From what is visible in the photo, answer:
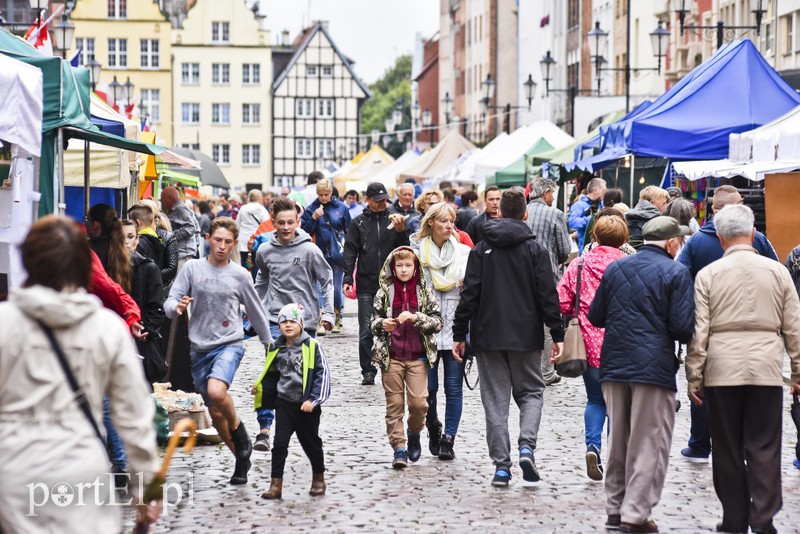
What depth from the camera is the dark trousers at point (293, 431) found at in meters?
9.30

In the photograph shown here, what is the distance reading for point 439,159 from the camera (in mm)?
44656

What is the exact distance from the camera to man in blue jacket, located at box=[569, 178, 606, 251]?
1814cm

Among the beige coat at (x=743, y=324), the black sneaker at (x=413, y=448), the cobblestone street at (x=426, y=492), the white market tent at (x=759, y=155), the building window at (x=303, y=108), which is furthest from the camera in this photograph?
the building window at (x=303, y=108)

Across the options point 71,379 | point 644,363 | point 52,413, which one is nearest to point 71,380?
point 71,379

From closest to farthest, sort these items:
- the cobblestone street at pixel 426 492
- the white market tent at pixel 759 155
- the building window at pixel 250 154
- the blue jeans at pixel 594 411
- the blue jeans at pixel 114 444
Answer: the cobblestone street at pixel 426 492
the blue jeans at pixel 114 444
the blue jeans at pixel 594 411
the white market tent at pixel 759 155
the building window at pixel 250 154

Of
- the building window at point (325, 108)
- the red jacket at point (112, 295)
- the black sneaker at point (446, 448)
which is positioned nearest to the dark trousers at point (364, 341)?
the black sneaker at point (446, 448)

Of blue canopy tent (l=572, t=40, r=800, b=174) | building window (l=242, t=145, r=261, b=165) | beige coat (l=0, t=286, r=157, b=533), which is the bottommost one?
beige coat (l=0, t=286, r=157, b=533)

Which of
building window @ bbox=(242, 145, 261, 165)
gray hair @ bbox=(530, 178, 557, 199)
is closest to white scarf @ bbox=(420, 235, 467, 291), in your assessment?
gray hair @ bbox=(530, 178, 557, 199)

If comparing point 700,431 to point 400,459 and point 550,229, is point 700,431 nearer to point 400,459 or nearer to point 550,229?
point 400,459

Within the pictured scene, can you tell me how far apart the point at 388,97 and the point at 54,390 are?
153499mm

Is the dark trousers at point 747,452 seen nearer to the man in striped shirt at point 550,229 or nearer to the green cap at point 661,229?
the green cap at point 661,229

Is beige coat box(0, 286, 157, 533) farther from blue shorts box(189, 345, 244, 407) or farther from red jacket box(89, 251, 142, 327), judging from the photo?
blue shorts box(189, 345, 244, 407)

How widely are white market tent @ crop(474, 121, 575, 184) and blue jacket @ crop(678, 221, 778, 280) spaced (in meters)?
23.6

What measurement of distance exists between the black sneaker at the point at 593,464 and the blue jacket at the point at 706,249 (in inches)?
71.5
